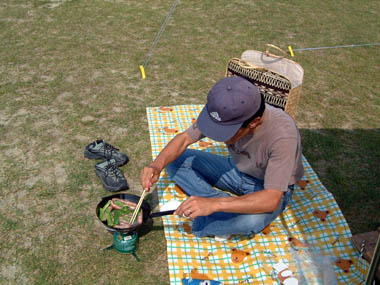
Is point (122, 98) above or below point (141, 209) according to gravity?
below

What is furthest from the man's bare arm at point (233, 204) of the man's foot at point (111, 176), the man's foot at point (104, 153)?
the man's foot at point (104, 153)

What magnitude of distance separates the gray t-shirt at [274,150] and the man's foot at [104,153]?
131 cm

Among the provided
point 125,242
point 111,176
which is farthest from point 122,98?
point 125,242

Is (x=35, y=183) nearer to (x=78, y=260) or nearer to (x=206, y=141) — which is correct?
(x=78, y=260)

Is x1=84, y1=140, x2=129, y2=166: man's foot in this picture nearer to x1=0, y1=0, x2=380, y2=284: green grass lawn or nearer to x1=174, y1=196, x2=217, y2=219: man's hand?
x1=0, y1=0, x2=380, y2=284: green grass lawn

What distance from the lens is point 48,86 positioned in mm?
5203

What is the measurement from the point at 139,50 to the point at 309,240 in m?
4.05

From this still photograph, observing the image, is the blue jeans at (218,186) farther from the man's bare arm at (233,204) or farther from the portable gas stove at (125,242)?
the portable gas stove at (125,242)

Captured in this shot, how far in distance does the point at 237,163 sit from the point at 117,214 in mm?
1020

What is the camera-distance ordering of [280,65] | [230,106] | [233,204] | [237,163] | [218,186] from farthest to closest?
[280,65]
[218,186]
[237,163]
[233,204]
[230,106]

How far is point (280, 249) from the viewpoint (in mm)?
3182

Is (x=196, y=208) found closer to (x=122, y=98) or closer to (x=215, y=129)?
(x=215, y=129)

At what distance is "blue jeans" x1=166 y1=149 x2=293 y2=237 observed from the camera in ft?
10.1

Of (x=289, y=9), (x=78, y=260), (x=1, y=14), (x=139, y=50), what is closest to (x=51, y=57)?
(x=139, y=50)
